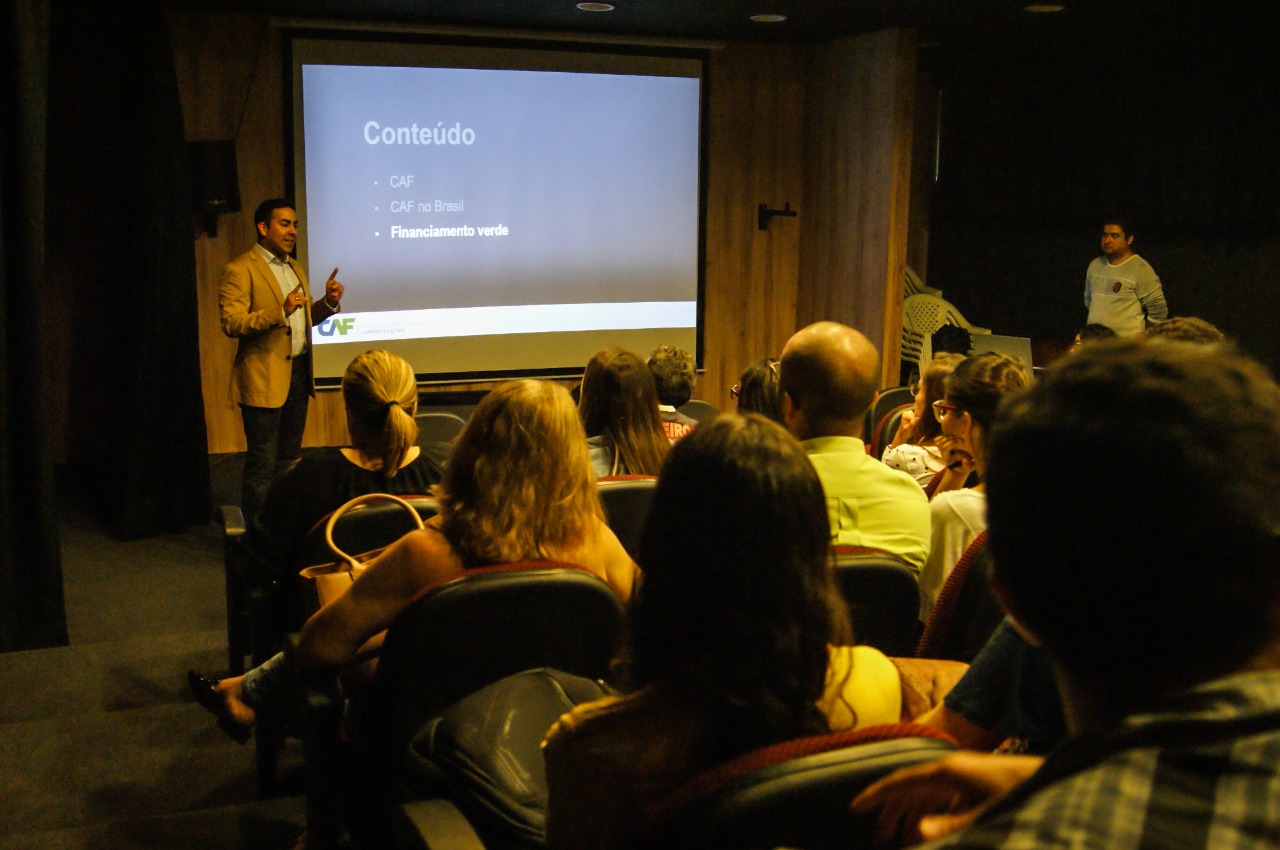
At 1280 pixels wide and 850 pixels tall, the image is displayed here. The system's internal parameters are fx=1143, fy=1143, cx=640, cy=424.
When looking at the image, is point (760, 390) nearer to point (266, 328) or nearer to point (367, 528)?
point (367, 528)

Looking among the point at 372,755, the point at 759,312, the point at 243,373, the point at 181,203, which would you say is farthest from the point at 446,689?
the point at 759,312

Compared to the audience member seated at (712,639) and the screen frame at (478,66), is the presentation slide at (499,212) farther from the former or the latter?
the audience member seated at (712,639)

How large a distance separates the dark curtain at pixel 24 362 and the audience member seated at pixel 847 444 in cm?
253

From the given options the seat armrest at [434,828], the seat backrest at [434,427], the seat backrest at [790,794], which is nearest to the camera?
the seat backrest at [790,794]

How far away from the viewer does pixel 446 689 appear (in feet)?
5.89

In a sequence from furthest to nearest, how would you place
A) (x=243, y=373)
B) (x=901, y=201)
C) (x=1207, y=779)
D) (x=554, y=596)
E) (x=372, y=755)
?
(x=901, y=201) < (x=243, y=373) < (x=372, y=755) < (x=554, y=596) < (x=1207, y=779)

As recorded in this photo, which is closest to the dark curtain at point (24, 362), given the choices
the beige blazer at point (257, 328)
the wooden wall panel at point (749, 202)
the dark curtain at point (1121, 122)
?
the beige blazer at point (257, 328)

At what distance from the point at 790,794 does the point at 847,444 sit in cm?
143

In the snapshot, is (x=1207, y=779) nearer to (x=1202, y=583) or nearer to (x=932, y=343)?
(x=1202, y=583)

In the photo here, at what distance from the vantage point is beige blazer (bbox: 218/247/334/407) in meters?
5.32

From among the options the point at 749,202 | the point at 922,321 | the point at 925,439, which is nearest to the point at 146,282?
the point at 925,439

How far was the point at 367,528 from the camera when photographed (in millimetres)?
2467

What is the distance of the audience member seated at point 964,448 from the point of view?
7.14ft

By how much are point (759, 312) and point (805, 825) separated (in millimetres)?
7214
